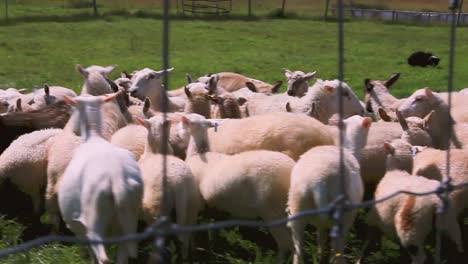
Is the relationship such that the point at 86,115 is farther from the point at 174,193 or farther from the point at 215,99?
the point at 215,99

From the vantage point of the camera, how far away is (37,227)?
5766 millimetres

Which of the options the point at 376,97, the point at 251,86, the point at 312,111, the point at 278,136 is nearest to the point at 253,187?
the point at 278,136

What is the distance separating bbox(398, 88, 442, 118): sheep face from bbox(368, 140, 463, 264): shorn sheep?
1771mm

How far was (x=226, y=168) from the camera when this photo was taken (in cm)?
497

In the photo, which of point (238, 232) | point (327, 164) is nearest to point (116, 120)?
point (238, 232)

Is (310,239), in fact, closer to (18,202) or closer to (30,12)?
(18,202)

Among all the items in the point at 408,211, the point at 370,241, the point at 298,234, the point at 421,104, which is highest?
the point at 421,104

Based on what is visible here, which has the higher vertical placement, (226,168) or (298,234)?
(226,168)

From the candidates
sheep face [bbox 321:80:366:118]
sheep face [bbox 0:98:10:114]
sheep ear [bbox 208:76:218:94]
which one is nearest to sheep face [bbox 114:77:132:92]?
sheep ear [bbox 208:76:218:94]

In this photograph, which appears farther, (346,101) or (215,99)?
(346,101)

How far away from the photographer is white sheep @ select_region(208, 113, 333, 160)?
538cm

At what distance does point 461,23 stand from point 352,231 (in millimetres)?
20265

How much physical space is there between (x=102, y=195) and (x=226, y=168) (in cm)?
95

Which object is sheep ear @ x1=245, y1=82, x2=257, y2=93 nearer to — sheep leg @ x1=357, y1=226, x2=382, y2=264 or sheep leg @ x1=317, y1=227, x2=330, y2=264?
sheep leg @ x1=357, y1=226, x2=382, y2=264
